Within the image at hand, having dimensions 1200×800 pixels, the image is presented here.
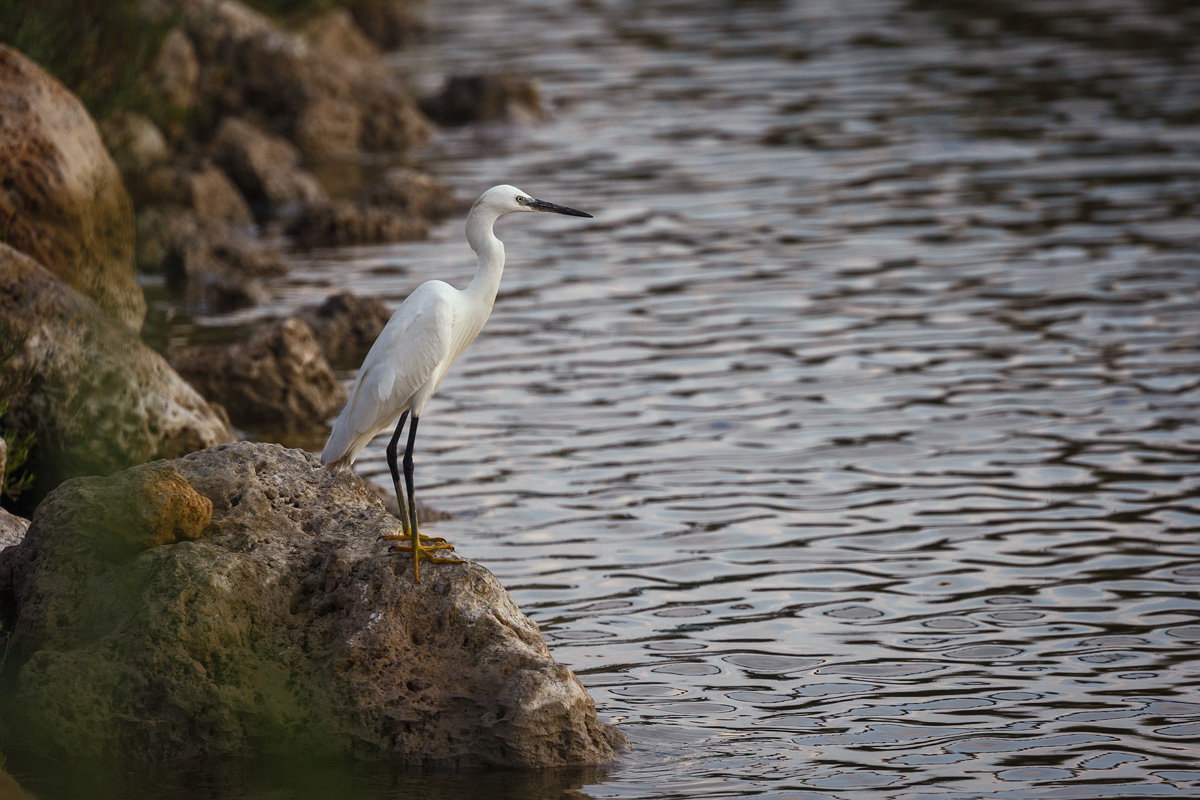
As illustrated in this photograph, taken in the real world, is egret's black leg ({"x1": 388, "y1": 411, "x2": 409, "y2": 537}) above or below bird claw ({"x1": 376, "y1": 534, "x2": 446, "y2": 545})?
above

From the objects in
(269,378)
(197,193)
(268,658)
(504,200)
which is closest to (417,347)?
(504,200)

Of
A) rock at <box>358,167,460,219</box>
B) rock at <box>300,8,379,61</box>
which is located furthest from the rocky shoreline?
rock at <box>300,8,379,61</box>

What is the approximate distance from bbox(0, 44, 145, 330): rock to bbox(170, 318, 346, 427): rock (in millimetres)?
743

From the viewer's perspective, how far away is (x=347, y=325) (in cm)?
1298

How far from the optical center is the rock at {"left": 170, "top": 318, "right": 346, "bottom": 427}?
11.3 metres

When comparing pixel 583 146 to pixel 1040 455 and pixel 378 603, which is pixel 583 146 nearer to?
pixel 1040 455

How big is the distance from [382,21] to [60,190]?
22.5 m

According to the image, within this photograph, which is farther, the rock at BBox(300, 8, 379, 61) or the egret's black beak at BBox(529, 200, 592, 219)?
the rock at BBox(300, 8, 379, 61)

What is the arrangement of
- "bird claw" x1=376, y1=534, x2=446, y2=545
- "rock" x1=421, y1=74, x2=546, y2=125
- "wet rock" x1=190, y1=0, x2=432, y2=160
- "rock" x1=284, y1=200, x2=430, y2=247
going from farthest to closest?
"rock" x1=421, y1=74, x2=546, y2=125 < "wet rock" x1=190, y1=0, x2=432, y2=160 < "rock" x1=284, y1=200, x2=430, y2=247 < "bird claw" x1=376, y1=534, x2=446, y2=545

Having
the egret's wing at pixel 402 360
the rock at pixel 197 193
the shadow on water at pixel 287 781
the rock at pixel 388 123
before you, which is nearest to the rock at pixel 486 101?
the rock at pixel 388 123

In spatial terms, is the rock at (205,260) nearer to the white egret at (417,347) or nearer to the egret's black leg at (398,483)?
the white egret at (417,347)

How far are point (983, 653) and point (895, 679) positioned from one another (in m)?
0.53

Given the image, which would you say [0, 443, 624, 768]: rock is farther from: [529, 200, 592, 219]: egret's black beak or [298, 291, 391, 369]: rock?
[298, 291, 391, 369]: rock

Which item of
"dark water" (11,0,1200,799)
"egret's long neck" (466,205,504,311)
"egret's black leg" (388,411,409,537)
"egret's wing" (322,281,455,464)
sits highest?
"egret's long neck" (466,205,504,311)
